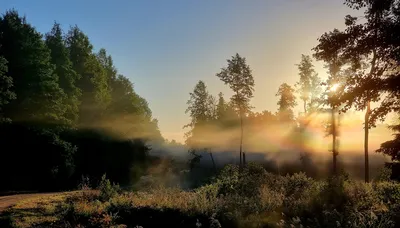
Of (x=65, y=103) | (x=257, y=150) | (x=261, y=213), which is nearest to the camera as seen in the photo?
(x=261, y=213)

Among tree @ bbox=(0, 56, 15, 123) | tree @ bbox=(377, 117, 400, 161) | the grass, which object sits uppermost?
tree @ bbox=(0, 56, 15, 123)

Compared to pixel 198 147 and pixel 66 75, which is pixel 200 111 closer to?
pixel 198 147

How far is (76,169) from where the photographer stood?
129 ft

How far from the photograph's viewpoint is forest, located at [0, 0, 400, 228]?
39.2 ft

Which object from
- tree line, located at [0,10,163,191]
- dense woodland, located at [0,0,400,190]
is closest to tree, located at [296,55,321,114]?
dense woodland, located at [0,0,400,190]

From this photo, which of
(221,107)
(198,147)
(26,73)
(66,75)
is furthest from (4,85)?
(221,107)

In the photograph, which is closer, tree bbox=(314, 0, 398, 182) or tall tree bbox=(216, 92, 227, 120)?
tree bbox=(314, 0, 398, 182)

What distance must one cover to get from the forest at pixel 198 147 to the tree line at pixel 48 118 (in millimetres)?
110

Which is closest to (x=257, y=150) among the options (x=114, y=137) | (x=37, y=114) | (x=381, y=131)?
(x=381, y=131)

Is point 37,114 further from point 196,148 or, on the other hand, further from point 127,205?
point 196,148

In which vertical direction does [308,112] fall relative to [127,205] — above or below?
above

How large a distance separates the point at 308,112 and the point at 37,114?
35402 mm

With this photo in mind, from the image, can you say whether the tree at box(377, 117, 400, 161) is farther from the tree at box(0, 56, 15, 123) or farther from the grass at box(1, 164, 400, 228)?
the tree at box(0, 56, 15, 123)

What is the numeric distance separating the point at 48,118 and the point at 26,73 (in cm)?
426
